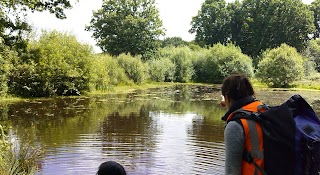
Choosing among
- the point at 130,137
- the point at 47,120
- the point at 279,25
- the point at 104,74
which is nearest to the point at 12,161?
the point at 130,137

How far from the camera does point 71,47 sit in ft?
94.1

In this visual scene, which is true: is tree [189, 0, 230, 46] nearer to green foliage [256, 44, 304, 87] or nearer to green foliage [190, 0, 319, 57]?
green foliage [190, 0, 319, 57]

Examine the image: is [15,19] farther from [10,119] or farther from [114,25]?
[114,25]

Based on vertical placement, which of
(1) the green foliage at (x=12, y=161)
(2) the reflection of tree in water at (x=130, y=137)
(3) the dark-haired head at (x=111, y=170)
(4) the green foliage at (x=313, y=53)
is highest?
(4) the green foliage at (x=313, y=53)

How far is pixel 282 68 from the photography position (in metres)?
40.7

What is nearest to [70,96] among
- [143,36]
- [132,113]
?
[132,113]

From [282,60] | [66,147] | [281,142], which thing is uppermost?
[282,60]

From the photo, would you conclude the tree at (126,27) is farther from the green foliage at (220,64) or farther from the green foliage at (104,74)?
the green foliage at (104,74)

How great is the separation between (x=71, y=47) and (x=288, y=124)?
2766 centimetres

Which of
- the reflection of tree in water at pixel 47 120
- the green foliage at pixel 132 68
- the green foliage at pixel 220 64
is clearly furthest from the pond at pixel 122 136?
the green foliage at pixel 220 64

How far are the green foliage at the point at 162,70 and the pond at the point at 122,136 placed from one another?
25633mm

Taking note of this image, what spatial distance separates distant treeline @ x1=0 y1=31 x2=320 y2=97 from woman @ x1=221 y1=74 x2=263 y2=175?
655 inches

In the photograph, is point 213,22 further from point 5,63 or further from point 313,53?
point 5,63

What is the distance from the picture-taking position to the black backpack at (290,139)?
2.27 m
